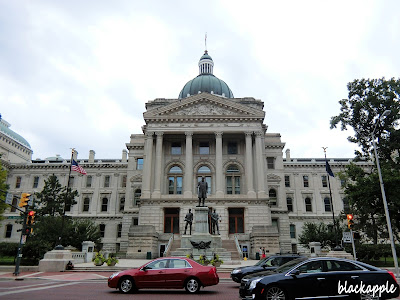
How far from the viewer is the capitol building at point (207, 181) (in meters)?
44.4

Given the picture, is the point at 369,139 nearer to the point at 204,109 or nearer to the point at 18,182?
the point at 204,109

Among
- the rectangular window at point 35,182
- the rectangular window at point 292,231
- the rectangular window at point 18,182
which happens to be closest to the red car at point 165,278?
the rectangular window at point 292,231

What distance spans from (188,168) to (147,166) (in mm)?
6029

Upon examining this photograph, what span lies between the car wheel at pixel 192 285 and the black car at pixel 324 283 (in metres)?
3.64

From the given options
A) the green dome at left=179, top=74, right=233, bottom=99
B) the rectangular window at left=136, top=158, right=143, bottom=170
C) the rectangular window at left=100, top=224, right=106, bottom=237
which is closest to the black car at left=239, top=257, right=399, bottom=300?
the rectangular window at left=136, top=158, right=143, bottom=170

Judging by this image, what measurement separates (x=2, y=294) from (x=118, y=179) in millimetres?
52119

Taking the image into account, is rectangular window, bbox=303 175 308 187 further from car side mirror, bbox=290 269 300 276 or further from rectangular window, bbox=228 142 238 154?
car side mirror, bbox=290 269 300 276

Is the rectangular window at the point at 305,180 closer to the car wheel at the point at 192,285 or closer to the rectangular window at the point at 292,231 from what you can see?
the rectangular window at the point at 292,231

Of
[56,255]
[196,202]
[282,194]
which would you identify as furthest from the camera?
[282,194]

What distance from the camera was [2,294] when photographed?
12.1 m

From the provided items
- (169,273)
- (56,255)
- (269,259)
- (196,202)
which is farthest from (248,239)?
(169,273)

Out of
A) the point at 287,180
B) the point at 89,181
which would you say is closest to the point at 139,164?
the point at 89,181

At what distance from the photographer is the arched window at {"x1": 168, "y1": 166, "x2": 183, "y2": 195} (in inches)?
1938

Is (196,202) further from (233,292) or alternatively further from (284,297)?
(284,297)
